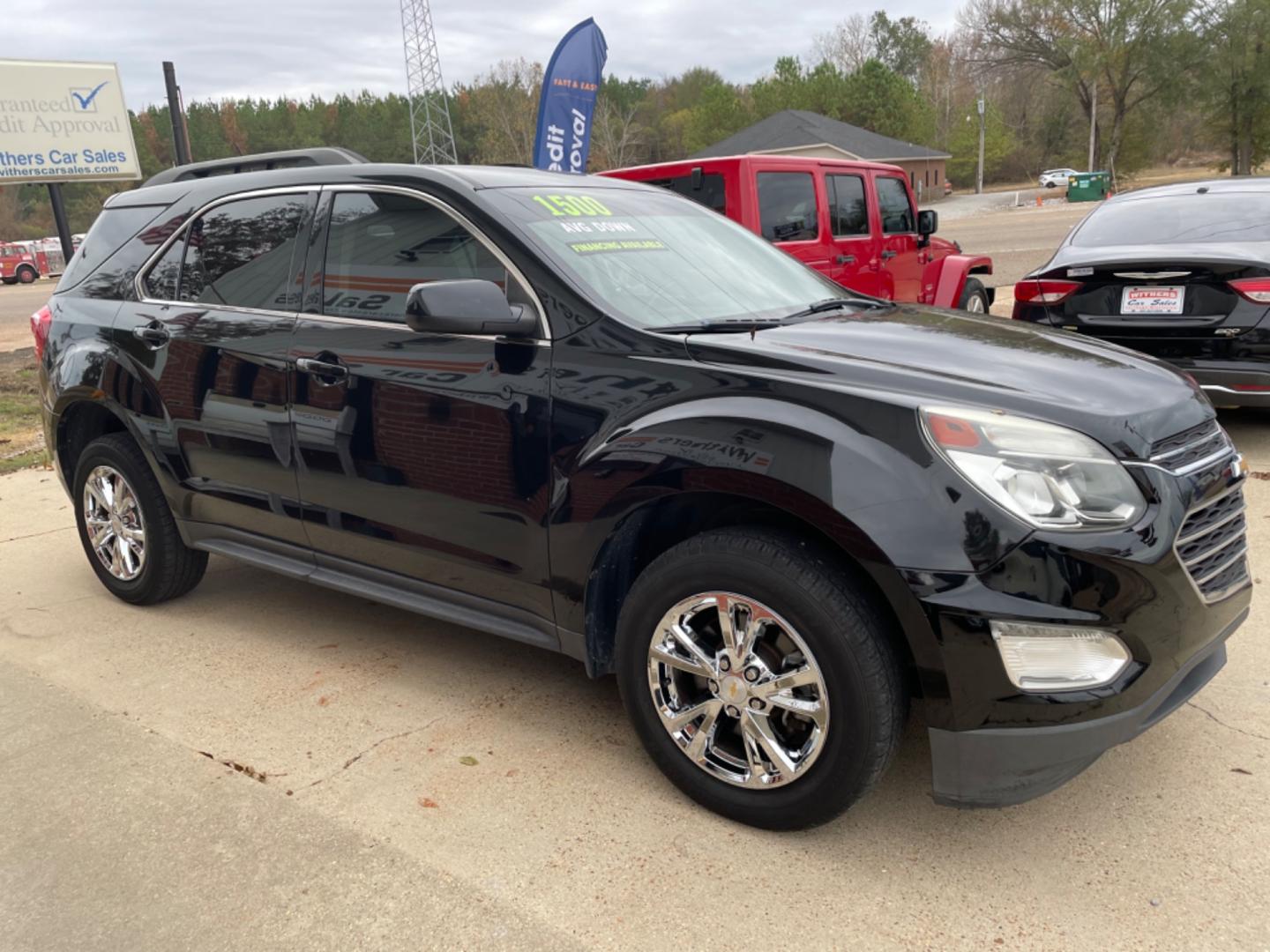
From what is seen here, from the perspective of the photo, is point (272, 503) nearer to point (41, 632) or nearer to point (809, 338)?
point (41, 632)

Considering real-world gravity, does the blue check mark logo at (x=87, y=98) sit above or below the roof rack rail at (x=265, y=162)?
above

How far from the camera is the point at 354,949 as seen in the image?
2342 millimetres

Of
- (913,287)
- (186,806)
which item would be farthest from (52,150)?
(186,806)

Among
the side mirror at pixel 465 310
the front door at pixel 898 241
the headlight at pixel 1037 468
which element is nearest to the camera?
the headlight at pixel 1037 468

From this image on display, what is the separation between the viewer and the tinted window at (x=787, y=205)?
7.90 metres

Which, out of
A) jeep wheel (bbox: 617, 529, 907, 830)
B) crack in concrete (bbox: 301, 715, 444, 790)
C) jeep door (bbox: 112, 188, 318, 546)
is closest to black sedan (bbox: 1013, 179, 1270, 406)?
jeep wheel (bbox: 617, 529, 907, 830)

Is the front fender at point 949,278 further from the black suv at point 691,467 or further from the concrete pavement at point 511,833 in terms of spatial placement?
the concrete pavement at point 511,833

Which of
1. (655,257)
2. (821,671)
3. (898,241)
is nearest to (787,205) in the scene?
(898,241)

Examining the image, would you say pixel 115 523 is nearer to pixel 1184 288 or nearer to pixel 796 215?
pixel 796 215

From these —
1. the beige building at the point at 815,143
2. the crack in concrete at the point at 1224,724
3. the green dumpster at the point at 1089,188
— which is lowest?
the crack in concrete at the point at 1224,724

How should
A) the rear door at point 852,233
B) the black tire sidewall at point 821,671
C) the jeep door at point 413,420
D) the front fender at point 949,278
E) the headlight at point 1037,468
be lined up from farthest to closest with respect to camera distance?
the front fender at point 949,278
the rear door at point 852,233
the jeep door at point 413,420
the black tire sidewall at point 821,671
the headlight at point 1037,468

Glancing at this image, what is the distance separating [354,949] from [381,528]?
1.46m

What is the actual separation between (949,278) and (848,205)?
5.26ft

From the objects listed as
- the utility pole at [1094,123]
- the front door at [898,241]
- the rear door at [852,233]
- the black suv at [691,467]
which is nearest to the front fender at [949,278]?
the front door at [898,241]
